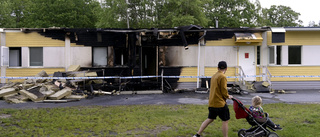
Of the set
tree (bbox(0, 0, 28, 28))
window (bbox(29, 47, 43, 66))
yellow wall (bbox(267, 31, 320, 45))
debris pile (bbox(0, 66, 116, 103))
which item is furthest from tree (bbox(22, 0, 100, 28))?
yellow wall (bbox(267, 31, 320, 45))

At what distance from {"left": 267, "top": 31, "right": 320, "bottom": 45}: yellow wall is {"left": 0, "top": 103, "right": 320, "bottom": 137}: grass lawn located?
690 cm

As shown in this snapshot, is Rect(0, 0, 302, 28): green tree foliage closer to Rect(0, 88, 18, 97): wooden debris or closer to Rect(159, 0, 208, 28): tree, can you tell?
Rect(159, 0, 208, 28): tree

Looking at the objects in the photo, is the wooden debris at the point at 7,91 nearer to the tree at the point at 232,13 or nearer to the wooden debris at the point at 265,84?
the wooden debris at the point at 265,84

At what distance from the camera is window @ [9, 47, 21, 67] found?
1498 cm

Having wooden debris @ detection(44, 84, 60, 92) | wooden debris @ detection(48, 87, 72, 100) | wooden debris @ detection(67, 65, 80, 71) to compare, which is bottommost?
wooden debris @ detection(48, 87, 72, 100)

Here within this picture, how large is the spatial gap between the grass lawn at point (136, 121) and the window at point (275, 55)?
20.2 ft

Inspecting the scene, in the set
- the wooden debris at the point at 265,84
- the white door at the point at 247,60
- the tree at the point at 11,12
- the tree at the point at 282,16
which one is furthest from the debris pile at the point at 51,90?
the tree at the point at 282,16

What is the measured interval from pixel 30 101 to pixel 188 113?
6.91 metres

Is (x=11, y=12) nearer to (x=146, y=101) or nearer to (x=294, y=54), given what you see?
(x=146, y=101)

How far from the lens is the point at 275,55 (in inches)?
594

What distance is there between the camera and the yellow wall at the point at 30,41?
14.6 m

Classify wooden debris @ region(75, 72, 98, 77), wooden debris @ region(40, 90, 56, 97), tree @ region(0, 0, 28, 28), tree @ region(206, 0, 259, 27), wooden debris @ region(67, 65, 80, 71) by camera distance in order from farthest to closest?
tree @ region(206, 0, 259, 27)
tree @ region(0, 0, 28, 28)
wooden debris @ region(67, 65, 80, 71)
wooden debris @ region(75, 72, 98, 77)
wooden debris @ region(40, 90, 56, 97)

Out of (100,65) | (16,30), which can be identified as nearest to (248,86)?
(100,65)

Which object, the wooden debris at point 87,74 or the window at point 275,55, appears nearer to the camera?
the wooden debris at point 87,74
